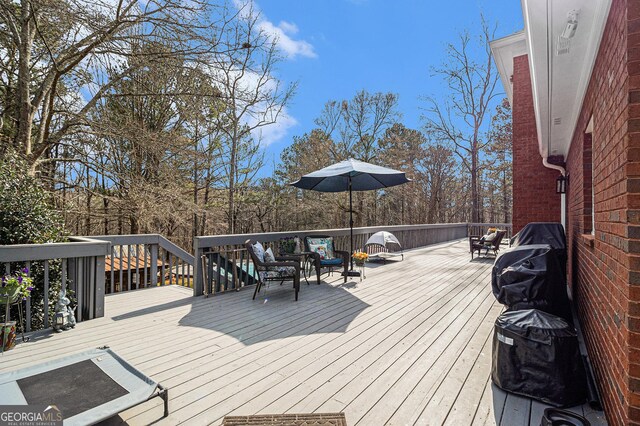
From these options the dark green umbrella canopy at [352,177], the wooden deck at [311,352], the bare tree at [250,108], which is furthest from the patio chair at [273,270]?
the bare tree at [250,108]

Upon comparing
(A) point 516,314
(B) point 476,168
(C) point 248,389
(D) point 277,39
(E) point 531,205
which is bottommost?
(C) point 248,389

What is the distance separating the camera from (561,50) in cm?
240

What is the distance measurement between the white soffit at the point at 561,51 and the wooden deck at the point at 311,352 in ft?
8.24

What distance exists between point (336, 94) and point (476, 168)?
8.88 meters

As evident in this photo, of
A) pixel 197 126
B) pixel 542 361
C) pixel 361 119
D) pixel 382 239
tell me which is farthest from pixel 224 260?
pixel 361 119

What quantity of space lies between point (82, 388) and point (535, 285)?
356 centimetres

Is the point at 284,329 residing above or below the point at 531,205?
below

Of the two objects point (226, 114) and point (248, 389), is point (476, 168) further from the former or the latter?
point (248, 389)

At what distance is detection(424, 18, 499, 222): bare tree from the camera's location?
15.9 meters

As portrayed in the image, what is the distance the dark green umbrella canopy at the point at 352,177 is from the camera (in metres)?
5.59

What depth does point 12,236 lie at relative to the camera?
325 cm

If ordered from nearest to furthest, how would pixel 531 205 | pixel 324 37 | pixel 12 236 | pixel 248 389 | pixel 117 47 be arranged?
pixel 248 389 < pixel 12 236 < pixel 117 47 < pixel 531 205 < pixel 324 37

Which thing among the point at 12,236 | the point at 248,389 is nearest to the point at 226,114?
the point at 12,236

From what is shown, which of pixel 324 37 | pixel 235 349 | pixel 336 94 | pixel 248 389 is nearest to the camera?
pixel 248 389
